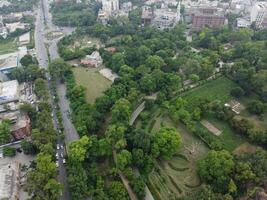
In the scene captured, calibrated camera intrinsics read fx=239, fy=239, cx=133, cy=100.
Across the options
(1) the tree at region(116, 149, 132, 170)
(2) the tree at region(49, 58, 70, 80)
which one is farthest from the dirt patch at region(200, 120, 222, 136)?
(2) the tree at region(49, 58, 70, 80)

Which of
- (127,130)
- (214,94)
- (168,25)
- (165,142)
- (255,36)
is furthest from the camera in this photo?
(168,25)

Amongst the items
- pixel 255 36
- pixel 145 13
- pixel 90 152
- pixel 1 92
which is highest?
pixel 145 13

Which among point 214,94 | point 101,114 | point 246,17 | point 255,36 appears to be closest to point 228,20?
point 246,17

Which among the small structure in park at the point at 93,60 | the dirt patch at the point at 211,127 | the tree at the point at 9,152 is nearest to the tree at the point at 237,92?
the dirt patch at the point at 211,127

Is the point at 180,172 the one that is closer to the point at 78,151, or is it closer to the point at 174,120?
the point at 174,120

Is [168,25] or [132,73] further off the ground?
[168,25]

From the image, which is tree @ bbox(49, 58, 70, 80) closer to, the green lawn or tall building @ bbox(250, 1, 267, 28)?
the green lawn

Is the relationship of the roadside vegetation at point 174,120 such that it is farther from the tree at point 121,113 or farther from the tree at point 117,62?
the tree at point 117,62

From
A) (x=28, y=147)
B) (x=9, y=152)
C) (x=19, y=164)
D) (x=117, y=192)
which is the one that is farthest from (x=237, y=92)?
(x=9, y=152)

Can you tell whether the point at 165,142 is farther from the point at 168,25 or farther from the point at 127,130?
the point at 168,25
